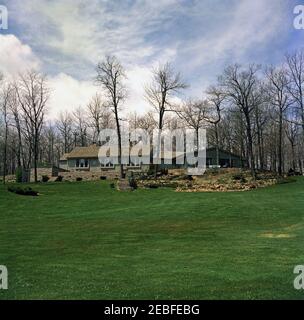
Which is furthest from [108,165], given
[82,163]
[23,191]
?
[23,191]

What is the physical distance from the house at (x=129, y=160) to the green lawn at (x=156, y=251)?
3859cm

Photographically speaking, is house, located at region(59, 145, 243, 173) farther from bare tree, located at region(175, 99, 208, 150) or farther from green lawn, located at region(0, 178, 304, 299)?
green lawn, located at region(0, 178, 304, 299)

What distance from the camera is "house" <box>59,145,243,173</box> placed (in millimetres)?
61750

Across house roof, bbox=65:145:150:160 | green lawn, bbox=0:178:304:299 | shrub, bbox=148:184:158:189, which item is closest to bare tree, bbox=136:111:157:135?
house roof, bbox=65:145:150:160

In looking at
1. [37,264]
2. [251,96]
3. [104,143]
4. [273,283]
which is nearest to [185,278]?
[273,283]

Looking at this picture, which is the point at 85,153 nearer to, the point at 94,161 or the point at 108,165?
the point at 94,161

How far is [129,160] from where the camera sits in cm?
6231

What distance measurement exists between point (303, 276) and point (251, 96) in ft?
135

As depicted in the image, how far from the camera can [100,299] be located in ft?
21.9

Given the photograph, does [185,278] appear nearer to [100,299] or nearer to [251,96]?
[100,299]

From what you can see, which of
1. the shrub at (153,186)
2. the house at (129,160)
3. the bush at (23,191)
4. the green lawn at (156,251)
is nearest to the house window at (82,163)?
the house at (129,160)

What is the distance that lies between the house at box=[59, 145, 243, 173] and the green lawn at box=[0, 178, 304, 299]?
38.6 meters

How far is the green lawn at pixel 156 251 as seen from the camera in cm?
729

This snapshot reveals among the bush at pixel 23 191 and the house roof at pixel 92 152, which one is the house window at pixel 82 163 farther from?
the bush at pixel 23 191
